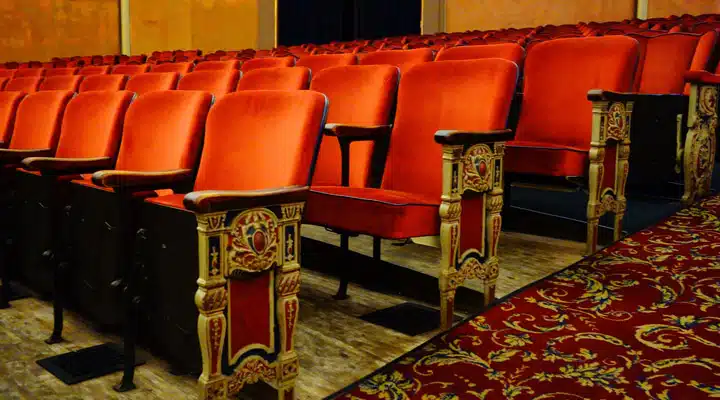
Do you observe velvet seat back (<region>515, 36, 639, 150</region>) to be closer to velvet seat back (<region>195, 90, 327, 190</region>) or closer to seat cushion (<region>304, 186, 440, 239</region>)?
seat cushion (<region>304, 186, 440, 239</region>)

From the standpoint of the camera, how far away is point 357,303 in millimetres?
578

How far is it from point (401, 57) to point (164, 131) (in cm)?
34

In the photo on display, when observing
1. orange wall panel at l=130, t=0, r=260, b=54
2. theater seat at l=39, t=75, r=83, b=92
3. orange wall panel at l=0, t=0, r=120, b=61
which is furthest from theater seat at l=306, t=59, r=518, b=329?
orange wall panel at l=0, t=0, r=120, b=61

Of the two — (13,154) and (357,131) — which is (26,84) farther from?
(357,131)

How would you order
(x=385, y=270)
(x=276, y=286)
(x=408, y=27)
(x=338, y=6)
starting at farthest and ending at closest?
(x=338, y=6), (x=408, y=27), (x=385, y=270), (x=276, y=286)

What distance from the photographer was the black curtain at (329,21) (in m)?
2.75

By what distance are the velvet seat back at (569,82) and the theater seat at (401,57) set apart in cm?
12

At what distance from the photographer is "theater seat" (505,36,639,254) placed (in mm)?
677

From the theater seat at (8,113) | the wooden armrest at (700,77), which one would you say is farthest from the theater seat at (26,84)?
the wooden armrest at (700,77)

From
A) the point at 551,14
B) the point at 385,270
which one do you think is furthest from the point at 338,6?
the point at 385,270

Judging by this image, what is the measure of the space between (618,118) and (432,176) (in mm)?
230

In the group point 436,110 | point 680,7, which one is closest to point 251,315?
point 436,110

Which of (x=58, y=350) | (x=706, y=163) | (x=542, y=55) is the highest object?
(x=542, y=55)

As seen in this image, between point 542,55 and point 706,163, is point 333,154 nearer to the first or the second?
point 542,55
